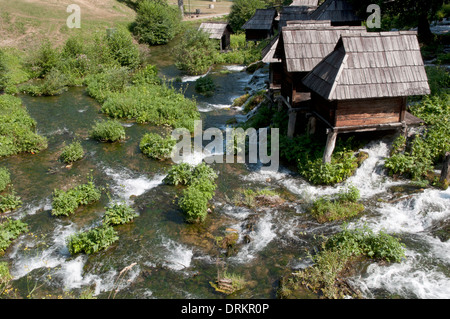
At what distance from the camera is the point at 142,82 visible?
2698 cm

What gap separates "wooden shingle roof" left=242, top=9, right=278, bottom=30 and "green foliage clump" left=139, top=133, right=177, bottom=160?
2447 centimetres

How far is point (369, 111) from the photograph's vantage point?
14.0 metres

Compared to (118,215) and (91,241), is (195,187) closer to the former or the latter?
(118,215)

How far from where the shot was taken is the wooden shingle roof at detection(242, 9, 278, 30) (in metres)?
38.1

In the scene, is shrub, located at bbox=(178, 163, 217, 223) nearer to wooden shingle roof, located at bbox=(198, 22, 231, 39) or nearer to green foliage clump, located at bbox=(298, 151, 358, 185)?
green foliage clump, located at bbox=(298, 151, 358, 185)

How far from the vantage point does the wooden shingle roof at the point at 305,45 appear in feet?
49.9

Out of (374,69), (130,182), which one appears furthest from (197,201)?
(374,69)

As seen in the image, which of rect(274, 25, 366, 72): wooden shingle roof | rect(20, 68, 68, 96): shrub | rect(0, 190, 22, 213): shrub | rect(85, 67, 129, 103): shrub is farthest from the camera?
rect(20, 68, 68, 96): shrub

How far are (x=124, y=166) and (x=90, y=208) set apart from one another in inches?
135

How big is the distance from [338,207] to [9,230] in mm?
11367

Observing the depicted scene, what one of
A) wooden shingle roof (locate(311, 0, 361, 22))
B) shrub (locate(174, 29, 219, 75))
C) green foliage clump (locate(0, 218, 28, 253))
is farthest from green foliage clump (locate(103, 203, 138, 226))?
wooden shingle roof (locate(311, 0, 361, 22))

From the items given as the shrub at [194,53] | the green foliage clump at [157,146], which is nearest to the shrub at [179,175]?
the green foliage clump at [157,146]
